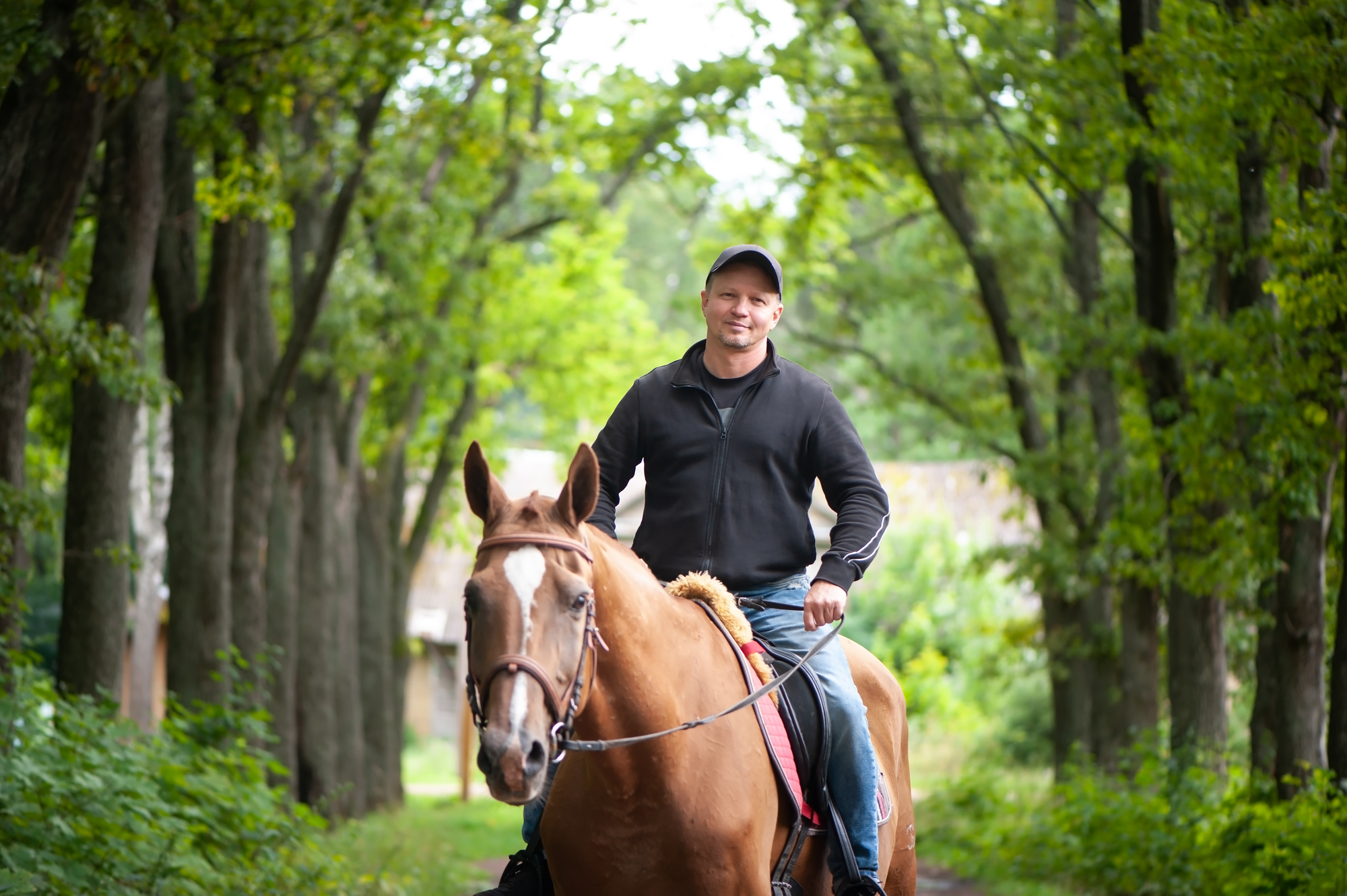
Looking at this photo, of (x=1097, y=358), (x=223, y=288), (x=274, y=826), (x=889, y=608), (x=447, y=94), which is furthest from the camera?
(x=889, y=608)

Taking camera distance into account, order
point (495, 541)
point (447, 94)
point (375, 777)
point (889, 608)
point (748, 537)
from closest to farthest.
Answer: point (495, 541) < point (748, 537) < point (447, 94) < point (375, 777) < point (889, 608)

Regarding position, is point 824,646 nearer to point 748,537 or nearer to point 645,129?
point 748,537

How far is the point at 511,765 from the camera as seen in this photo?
3.46 metres

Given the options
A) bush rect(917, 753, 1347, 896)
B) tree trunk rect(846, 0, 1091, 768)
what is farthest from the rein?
tree trunk rect(846, 0, 1091, 768)

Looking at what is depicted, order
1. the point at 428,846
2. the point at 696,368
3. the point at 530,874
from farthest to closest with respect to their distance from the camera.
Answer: the point at 428,846 < the point at 696,368 < the point at 530,874

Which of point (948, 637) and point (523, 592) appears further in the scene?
point (948, 637)

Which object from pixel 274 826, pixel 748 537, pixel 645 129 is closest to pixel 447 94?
pixel 645 129

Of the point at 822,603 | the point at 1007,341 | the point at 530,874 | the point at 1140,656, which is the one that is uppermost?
the point at 1007,341

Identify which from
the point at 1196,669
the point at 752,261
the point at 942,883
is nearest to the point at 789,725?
the point at 752,261

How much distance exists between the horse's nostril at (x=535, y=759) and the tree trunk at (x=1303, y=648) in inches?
296

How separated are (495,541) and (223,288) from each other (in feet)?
28.9

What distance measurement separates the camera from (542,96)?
67.7 ft

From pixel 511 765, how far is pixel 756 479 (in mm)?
1760

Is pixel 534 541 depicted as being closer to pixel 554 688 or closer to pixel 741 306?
pixel 554 688
